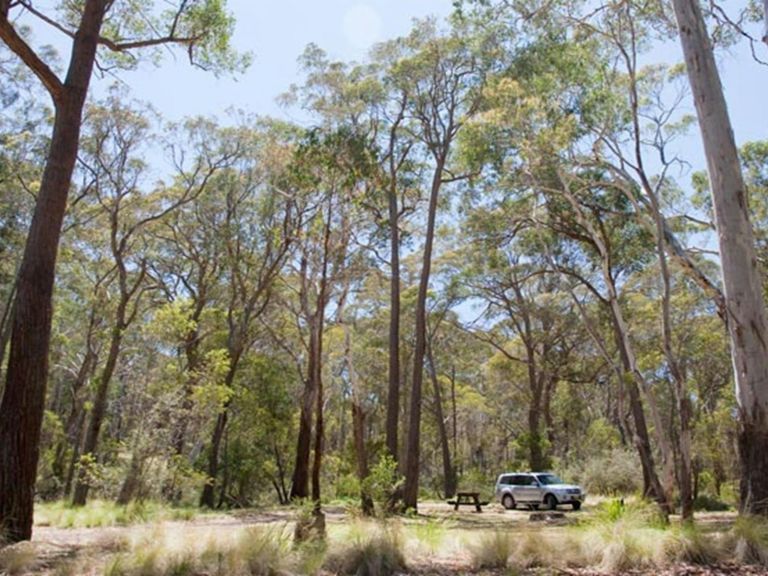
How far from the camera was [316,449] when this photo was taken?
35.1ft

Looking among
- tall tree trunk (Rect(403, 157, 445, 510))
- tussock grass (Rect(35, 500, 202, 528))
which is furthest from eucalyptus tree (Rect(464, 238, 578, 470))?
tussock grass (Rect(35, 500, 202, 528))

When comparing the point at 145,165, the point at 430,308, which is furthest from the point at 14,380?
the point at 430,308

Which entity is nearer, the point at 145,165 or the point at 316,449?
the point at 316,449

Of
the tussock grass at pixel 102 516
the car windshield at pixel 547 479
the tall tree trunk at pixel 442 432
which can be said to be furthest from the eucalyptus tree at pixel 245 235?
the car windshield at pixel 547 479

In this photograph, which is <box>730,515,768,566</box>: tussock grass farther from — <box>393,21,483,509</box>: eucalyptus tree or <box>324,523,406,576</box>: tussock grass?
<box>393,21,483,509</box>: eucalyptus tree

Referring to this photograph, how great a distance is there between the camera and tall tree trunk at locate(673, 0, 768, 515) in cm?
762

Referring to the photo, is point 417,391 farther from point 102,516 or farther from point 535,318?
point 535,318

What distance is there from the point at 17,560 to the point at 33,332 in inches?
114

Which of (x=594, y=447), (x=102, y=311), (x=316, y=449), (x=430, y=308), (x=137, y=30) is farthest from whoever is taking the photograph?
(x=594, y=447)

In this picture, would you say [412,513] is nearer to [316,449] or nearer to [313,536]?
[316,449]

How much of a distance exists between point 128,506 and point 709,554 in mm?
13402

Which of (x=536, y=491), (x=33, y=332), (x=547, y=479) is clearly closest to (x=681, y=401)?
(x=33, y=332)

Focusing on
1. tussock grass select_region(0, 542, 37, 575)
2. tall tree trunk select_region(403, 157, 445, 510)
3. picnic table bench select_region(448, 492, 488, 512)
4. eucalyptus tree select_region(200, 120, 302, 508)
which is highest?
eucalyptus tree select_region(200, 120, 302, 508)

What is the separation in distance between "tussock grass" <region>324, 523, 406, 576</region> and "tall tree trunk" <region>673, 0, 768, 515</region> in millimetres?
4164
